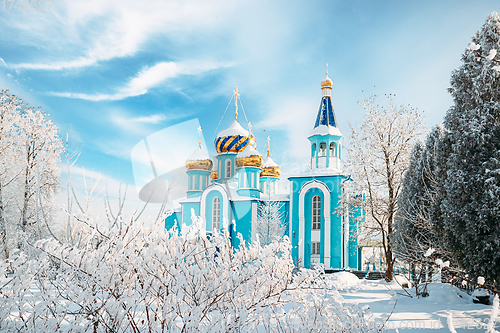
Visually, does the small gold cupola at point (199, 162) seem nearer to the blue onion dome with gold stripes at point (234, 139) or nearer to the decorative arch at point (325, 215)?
the blue onion dome with gold stripes at point (234, 139)

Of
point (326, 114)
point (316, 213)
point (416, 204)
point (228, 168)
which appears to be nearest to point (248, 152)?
point (228, 168)

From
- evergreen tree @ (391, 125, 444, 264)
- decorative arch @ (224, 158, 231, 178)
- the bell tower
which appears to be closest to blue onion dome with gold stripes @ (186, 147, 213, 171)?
decorative arch @ (224, 158, 231, 178)

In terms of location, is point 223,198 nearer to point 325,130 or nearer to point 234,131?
point 234,131

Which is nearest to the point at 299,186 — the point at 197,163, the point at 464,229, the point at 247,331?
the point at 197,163

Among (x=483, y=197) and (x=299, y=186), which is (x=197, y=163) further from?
(x=483, y=197)

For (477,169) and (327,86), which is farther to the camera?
(327,86)

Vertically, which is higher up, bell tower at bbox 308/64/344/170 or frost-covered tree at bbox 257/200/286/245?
bell tower at bbox 308/64/344/170

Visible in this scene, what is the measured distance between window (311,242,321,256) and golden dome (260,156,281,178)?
603 centimetres

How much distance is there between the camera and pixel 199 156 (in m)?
22.8

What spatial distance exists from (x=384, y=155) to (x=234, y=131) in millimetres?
11860

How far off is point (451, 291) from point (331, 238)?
35.4ft

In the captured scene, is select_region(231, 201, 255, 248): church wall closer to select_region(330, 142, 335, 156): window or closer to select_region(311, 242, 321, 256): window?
select_region(311, 242, 321, 256): window

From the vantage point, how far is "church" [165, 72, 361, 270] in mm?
18266

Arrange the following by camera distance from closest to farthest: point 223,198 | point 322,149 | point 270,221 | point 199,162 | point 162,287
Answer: point 162,287 < point 270,221 < point 322,149 < point 223,198 < point 199,162
